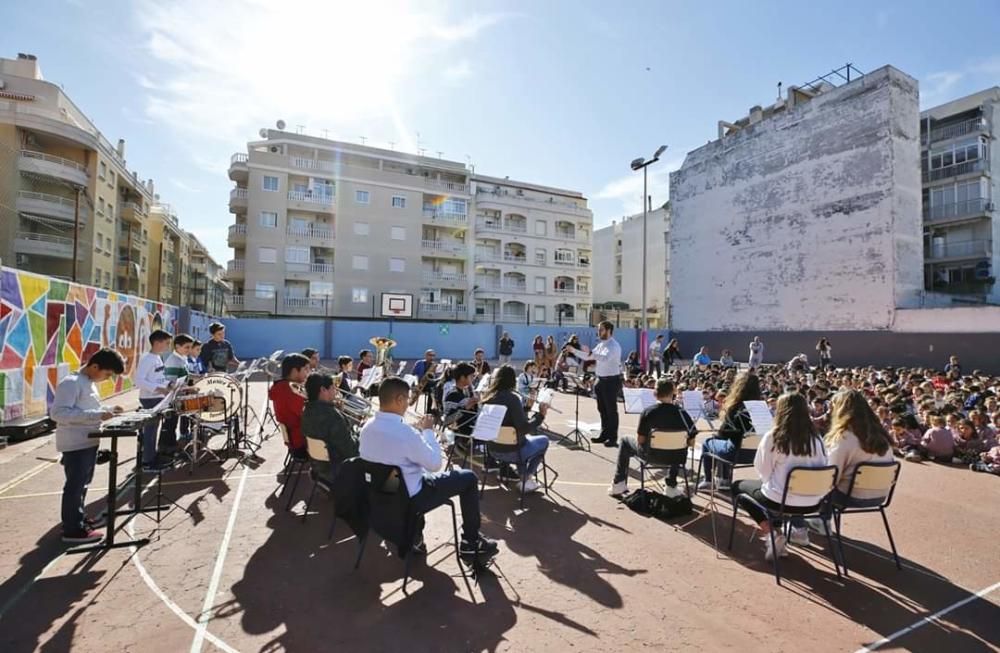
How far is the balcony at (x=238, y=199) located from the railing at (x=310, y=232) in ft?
11.5

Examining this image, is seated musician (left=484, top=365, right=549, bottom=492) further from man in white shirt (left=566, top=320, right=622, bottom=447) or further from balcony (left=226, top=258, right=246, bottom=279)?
balcony (left=226, top=258, right=246, bottom=279)

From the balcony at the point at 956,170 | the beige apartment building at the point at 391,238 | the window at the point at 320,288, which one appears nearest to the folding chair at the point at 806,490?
the beige apartment building at the point at 391,238

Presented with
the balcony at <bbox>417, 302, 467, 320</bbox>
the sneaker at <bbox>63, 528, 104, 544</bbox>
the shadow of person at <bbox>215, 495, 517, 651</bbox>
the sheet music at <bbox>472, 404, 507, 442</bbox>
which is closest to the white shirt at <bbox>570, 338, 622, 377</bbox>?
the sheet music at <bbox>472, 404, 507, 442</bbox>

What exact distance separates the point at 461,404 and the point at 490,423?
171 centimetres

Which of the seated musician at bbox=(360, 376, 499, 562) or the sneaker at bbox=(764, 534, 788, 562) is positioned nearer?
the seated musician at bbox=(360, 376, 499, 562)

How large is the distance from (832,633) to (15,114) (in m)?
42.5

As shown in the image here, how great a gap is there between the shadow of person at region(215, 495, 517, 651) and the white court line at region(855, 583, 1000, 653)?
2.25 meters

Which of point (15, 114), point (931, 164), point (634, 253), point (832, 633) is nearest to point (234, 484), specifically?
point (832, 633)

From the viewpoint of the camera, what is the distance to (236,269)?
3675 cm

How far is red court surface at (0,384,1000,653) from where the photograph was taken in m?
3.14

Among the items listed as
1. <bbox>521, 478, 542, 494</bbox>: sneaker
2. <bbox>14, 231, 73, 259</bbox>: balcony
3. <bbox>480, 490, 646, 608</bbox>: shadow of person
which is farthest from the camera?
<bbox>14, 231, 73, 259</bbox>: balcony

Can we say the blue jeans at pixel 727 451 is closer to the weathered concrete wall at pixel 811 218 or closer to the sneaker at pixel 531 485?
the sneaker at pixel 531 485

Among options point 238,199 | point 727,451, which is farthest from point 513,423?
point 238,199

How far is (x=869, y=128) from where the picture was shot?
27.3 meters
